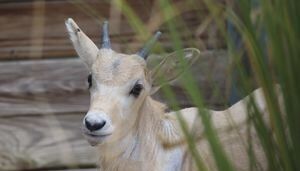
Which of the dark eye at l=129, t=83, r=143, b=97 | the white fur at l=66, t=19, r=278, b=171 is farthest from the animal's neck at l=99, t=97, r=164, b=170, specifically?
the dark eye at l=129, t=83, r=143, b=97

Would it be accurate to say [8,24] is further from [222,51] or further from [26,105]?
[222,51]

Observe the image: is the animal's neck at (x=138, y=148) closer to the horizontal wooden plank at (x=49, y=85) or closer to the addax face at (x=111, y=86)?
the addax face at (x=111, y=86)

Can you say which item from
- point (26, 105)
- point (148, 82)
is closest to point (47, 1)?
point (26, 105)

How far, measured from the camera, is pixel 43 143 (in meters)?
5.22

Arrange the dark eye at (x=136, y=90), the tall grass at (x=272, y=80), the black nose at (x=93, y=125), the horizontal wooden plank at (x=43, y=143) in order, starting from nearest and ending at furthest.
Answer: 1. the tall grass at (x=272, y=80)
2. the black nose at (x=93, y=125)
3. the dark eye at (x=136, y=90)
4. the horizontal wooden plank at (x=43, y=143)

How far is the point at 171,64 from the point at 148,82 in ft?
0.55

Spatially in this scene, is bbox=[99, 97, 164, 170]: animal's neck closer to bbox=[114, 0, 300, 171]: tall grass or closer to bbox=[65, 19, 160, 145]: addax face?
bbox=[65, 19, 160, 145]: addax face

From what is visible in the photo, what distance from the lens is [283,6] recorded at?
175 centimetres

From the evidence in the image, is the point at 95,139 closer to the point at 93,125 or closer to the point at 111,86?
the point at 93,125

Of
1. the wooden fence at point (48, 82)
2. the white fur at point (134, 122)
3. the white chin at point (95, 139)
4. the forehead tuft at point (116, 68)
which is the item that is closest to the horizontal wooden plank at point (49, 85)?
the wooden fence at point (48, 82)

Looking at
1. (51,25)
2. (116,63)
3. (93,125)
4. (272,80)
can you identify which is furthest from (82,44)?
(272,80)

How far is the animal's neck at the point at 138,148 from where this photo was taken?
12.2 feet

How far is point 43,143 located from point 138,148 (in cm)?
155

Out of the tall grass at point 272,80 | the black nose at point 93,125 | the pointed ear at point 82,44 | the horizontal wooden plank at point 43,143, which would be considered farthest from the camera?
the horizontal wooden plank at point 43,143
